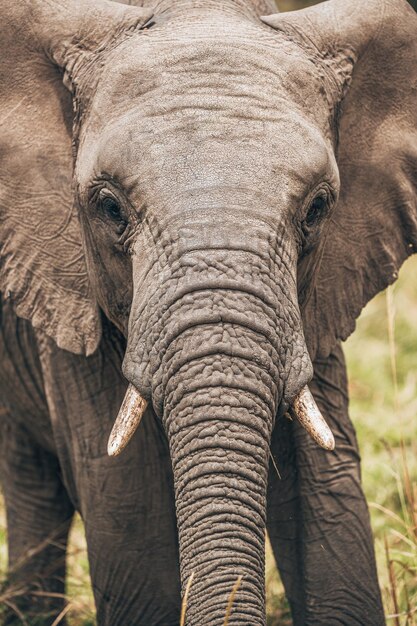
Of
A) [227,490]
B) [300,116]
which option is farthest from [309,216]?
[227,490]

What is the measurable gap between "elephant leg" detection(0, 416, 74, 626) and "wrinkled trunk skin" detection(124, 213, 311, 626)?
2.23 meters

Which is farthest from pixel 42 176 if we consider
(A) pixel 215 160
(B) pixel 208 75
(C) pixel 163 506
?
(C) pixel 163 506

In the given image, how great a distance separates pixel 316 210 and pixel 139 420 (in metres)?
0.75

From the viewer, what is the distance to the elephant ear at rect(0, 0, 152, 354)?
454 centimetres

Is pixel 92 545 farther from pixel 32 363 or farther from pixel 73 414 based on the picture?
pixel 32 363

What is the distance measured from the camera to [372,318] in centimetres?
925

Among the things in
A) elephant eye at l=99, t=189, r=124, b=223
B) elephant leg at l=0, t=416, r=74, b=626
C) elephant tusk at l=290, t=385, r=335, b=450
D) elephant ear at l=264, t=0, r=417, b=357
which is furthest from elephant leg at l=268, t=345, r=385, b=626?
elephant leg at l=0, t=416, r=74, b=626

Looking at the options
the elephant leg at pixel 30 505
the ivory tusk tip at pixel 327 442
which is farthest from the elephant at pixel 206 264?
the elephant leg at pixel 30 505

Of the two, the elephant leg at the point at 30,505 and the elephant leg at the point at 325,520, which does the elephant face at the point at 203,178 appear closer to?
the elephant leg at the point at 325,520

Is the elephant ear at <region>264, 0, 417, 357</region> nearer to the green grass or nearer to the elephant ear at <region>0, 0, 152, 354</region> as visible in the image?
the elephant ear at <region>0, 0, 152, 354</region>

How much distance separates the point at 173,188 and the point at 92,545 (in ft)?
4.66

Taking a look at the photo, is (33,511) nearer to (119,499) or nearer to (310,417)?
(119,499)

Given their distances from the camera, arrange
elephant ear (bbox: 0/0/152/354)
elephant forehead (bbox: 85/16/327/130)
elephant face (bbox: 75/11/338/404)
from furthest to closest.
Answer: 1. elephant ear (bbox: 0/0/152/354)
2. elephant forehead (bbox: 85/16/327/130)
3. elephant face (bbox: 75/11/338/404)

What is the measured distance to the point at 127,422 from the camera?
396 centimetres
